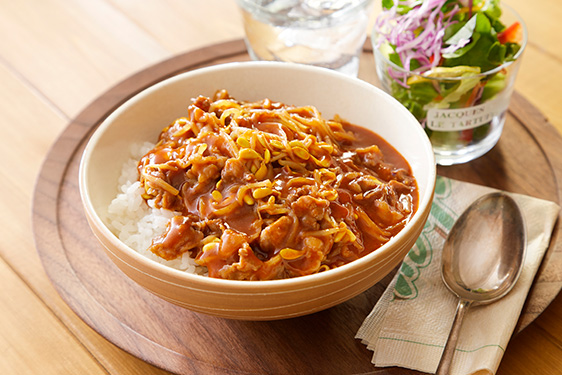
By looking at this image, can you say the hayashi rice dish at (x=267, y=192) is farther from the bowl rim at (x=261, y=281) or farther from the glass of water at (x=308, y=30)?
the glass of water at (x=308, y=30)

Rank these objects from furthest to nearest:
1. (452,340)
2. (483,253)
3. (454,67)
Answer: (454,67) → (483,253) → (452,340)

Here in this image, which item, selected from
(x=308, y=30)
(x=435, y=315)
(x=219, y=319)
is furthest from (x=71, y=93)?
(x=435, y=315)

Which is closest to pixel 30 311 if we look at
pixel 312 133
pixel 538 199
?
pixel 312 133

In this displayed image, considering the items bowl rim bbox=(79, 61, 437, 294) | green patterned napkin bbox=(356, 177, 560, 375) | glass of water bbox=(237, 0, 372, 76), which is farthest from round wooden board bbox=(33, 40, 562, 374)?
glass of water bbox=(237, 0, 372, 76)

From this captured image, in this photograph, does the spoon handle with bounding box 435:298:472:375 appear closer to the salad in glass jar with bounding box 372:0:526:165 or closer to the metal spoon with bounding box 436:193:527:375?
the metal spoon with bounding box 436:193:527:375

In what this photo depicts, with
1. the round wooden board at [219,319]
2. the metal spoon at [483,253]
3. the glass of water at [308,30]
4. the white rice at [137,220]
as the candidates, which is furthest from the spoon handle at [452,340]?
the glass of water at [308,30]

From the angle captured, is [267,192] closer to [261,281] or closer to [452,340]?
[261,281]

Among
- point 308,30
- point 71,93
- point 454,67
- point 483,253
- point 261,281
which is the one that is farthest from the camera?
point 71,93
